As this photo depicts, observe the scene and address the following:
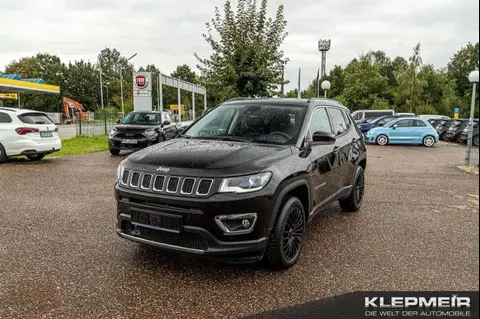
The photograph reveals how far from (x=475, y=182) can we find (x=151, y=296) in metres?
2.85

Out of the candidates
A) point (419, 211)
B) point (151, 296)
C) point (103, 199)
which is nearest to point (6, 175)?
point (103, 199)

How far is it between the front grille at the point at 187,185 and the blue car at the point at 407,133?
723 inches

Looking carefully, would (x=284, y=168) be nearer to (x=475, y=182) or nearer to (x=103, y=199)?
(x=475, y=182)

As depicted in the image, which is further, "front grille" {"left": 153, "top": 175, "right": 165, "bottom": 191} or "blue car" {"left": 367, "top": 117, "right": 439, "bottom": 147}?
"blue car" {"left": 367, "top": 117, "right": 439, "bottom": 147}

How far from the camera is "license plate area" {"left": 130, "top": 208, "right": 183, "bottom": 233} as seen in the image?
3.27 m

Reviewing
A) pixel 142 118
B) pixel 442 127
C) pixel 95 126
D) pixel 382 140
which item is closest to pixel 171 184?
pixel 142 118

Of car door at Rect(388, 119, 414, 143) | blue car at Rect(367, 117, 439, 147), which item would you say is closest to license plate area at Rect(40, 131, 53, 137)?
blue car at Rect(367, 117, 439, 147)

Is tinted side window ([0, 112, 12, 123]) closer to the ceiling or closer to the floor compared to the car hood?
closer to the ceiling

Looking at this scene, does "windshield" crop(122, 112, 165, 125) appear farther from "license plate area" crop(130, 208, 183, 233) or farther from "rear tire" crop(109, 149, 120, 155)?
"license plate area" crop(130, 208, 183, 233)

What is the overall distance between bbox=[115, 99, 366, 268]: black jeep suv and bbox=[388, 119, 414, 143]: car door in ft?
54.6

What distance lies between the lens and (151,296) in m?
3.22

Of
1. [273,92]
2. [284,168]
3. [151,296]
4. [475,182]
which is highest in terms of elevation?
[273,92]

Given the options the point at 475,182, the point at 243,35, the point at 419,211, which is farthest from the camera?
the point at 243,35

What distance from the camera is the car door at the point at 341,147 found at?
4.96 m
